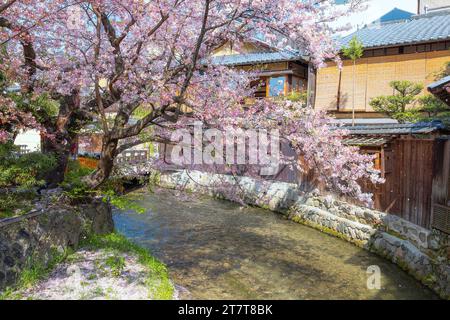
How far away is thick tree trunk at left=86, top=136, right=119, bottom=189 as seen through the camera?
33.1 feet

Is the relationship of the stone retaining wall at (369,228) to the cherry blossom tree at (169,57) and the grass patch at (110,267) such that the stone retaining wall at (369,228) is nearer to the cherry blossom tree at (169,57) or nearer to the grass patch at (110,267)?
the cherry blossom tree at (169,57)

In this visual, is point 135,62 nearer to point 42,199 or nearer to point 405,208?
point 42,199

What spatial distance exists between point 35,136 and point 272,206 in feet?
76.7

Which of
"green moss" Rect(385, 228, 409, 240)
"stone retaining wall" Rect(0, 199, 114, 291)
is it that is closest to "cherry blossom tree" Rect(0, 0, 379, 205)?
"stone retaining wall" Rect(0, 199, 114, 291)

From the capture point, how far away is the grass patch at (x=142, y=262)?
325 inches

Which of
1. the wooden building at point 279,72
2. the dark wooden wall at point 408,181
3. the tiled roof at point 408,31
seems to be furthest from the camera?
the wooden building at point 279,72

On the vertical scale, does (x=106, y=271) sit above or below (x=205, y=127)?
below

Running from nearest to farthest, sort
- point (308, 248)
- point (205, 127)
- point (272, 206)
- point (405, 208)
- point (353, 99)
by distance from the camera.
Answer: point (205, 127) < point (405, 208) < point (308, 248) < point (272, 206) < point (353, 99)

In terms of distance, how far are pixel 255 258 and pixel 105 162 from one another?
5715mm

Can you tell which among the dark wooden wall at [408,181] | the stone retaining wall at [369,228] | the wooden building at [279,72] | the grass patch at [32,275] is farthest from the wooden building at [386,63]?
the grass patch at [32,275]

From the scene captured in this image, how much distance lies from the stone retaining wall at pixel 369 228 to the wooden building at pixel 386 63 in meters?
6.89

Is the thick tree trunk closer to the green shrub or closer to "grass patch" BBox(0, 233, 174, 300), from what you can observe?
the green shrub

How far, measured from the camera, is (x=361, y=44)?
1950 centimetres

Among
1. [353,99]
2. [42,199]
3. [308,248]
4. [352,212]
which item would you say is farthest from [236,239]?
[353,99]
